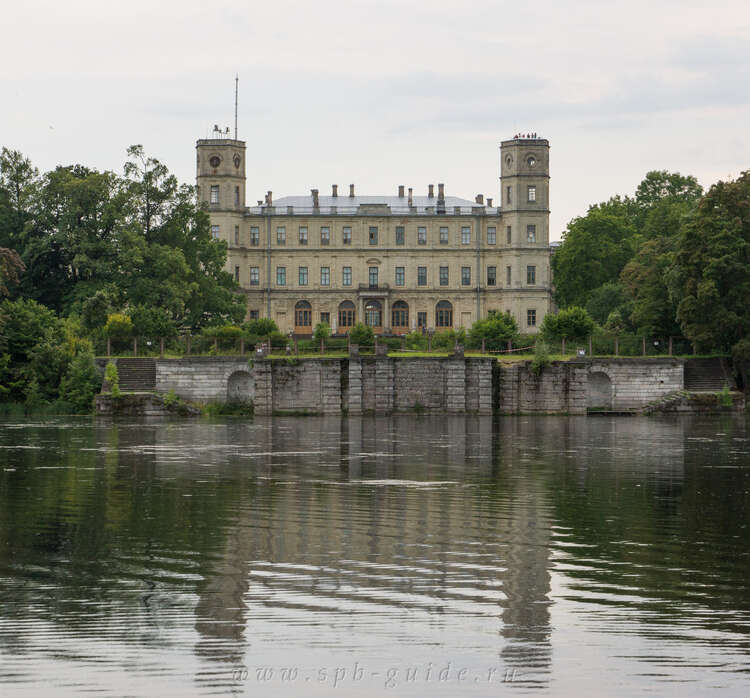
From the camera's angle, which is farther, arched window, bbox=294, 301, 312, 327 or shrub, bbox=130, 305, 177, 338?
arched window, bbox=294, 301, 312, 327

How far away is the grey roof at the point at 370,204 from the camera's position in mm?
100312

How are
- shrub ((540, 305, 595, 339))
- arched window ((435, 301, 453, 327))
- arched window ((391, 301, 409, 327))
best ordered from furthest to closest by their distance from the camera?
arched window ((391, 301, 409, 327)) < arched window ((435, 301, 453, 327)) < shrub ((540, 305, 595, 339))

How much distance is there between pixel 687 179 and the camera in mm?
95438

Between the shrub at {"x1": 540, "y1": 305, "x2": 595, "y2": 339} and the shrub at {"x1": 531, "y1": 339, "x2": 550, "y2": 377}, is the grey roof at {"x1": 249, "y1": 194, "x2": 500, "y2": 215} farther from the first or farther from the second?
the shrub at {"x1": 531, "y1": 339, "x2": 550, "y2": 377}

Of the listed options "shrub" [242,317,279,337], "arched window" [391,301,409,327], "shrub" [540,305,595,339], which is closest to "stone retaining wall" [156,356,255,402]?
"shrub" [242,317,279,337]

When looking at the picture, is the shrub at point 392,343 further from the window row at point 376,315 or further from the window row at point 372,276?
the window row at point 372,276

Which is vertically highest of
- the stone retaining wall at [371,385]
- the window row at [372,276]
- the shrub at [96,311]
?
the window row at [372,276]

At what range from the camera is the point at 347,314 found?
99.8 metres

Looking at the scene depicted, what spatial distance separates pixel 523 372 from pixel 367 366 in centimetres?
747

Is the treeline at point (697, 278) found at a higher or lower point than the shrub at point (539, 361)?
higher

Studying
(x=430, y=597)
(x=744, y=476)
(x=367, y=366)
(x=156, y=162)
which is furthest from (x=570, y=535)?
(x=156, y=162)

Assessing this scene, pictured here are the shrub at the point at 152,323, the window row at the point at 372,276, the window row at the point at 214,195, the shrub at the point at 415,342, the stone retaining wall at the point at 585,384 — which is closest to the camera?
the stone retaining wall at the point at 585,384

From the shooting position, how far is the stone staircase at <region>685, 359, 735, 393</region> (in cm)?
5866

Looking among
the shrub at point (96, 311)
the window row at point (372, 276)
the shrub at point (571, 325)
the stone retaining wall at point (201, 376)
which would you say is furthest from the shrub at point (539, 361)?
the window row at point (372, 276)
